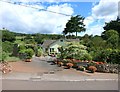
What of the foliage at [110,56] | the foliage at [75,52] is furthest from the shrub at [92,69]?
the foliage at [75,52]

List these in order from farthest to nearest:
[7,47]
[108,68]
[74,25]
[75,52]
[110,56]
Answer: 1. [74,25]
2. [7,47]
3. [75,52]
4. [110,56]
5. [108,68]

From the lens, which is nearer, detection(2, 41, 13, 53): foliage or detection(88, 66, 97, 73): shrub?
detection(88, 66, 97, 73): shrub

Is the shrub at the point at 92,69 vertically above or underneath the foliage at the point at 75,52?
underneath

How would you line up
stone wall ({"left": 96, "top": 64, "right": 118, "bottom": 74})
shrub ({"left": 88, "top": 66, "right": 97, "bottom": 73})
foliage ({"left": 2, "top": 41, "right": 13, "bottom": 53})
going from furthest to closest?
foliage ({"left": 2, "top": 41, "right": 13, "bottom": 53}), stone wall ({"left": 96, "top": 64, "right": 118, "bottom": 74}), shrub ({"left": 88, "top": 66, "right": 97, "bottom": 73})

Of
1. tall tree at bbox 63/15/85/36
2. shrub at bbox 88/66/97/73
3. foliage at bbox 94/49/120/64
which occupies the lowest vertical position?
shrub at bbox 88/66/97/73

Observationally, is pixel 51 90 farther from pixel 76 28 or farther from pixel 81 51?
pixel 76 28

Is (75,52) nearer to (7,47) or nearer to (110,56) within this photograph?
(110,56)

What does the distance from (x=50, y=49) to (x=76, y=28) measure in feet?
66.6

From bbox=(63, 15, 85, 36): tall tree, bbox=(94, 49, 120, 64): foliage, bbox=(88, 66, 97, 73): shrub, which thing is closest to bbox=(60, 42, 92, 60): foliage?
bbox=(94, 49, 120, 64): foliage

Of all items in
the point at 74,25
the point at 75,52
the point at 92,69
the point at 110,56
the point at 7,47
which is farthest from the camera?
the point at 74,25

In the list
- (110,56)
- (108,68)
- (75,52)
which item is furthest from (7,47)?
(108,68)

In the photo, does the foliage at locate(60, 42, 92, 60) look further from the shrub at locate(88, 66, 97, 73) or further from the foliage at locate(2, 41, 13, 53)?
the foliage at locate(2, 41, 13, 53)

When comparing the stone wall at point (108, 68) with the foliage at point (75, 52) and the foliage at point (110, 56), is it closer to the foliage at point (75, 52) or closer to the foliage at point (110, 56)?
the foliage at point (110, 56)

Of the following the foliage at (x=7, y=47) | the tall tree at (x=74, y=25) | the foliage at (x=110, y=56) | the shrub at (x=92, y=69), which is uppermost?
the tall tree at (x=74, y=25)
